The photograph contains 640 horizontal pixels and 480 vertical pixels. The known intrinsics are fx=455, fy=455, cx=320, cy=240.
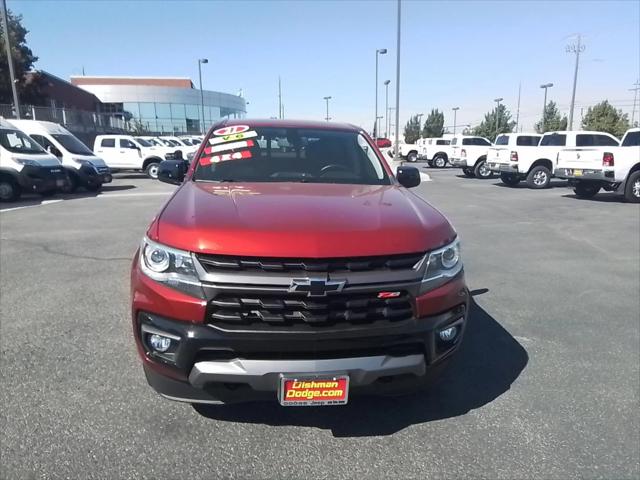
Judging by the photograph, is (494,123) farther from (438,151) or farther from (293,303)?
(293,303)

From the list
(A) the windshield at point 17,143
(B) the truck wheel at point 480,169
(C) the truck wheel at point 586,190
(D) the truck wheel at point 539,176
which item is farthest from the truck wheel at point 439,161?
(A) the windshield at point 17,143

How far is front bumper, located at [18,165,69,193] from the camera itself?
12.5 m

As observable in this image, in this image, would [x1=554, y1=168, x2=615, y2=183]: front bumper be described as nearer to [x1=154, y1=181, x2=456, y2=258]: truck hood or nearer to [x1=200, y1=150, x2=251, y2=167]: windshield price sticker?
[x1=154, y1=181, x2=456, y2=258]: truck hood

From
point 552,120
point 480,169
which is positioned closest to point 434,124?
point 552,120

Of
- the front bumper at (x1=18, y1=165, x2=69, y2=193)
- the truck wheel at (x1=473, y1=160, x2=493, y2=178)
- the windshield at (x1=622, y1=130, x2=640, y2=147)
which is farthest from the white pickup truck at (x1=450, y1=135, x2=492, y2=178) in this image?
the front bumper at (x1=18, y1=165, x2=69, y2=193)

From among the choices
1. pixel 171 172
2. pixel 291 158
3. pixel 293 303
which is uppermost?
pixel 291 158

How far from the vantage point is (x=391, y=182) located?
3770 millimetres

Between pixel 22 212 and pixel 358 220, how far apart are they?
36.2 ft

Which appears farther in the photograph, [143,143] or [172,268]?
[143,143]

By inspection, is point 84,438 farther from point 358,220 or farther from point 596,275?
point 596,275

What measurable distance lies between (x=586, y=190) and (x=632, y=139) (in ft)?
6.77

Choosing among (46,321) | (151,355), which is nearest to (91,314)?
(46,321)

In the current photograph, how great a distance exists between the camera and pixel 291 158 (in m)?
3.88

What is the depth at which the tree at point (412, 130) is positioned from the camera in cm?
7375
